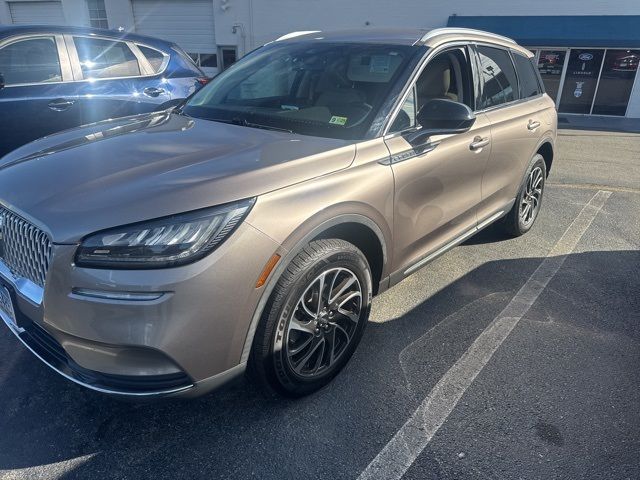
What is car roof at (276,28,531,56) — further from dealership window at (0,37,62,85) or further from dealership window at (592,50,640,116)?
dealership window at (592,50,640,116)

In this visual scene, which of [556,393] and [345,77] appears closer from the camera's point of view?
[556,393]

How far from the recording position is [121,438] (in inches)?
87.2

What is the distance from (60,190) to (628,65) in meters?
19.0

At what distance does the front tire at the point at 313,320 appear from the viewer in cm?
214

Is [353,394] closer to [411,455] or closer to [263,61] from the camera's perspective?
[411,455]

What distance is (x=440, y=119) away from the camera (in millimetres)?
2746

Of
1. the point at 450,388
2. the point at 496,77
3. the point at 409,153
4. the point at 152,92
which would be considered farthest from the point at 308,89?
the point at 152,92

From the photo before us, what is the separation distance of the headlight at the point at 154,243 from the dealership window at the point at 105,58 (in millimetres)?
4202

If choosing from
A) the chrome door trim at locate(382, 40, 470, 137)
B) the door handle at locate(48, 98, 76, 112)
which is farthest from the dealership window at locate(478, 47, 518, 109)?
the door handle at locate(48, 98, 76, 112)

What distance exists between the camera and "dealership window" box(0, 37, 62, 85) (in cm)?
482

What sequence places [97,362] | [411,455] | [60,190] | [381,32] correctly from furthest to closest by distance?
[381,32]
[411,455]
[60,190]
[97,362]

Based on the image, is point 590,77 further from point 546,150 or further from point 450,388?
point 450,388

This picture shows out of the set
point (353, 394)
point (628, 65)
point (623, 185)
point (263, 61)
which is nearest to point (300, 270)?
point (353, 394)

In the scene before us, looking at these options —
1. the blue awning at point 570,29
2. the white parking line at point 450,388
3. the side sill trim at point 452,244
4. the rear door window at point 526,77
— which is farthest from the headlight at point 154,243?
the blue awning at point 570,29
